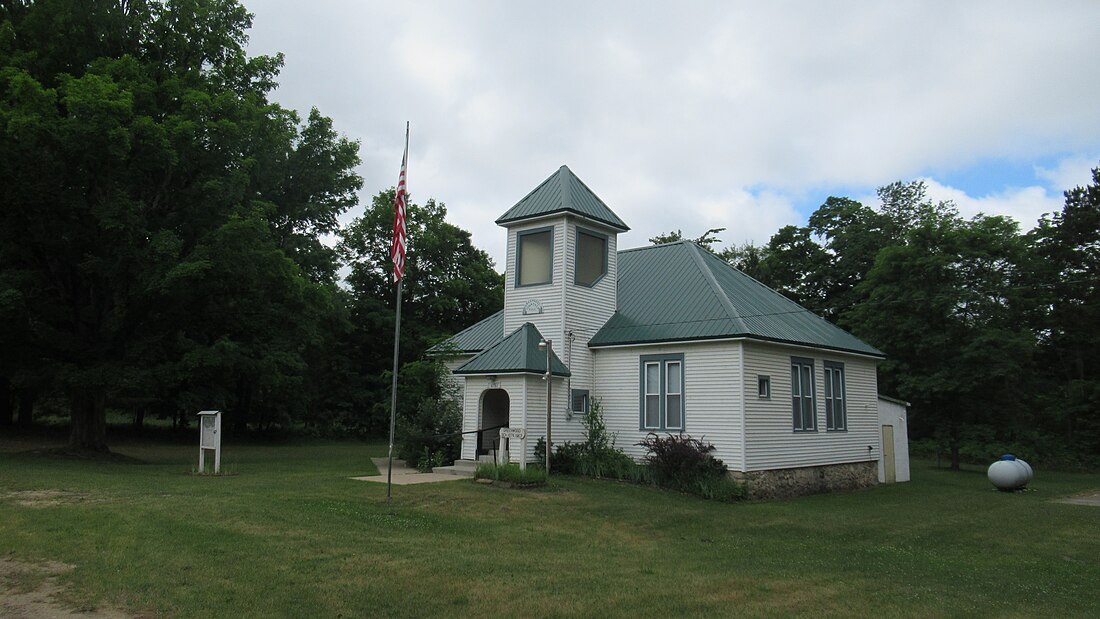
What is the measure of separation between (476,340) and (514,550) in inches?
538

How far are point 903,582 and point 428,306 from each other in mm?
37992

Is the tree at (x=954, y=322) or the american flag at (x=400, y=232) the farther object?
the tree at (x=954, y=322)

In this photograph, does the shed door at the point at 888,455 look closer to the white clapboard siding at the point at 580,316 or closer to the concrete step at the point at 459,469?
the white clapboard siding at the point at 580,316

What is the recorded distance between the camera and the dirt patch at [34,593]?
6.78 metres

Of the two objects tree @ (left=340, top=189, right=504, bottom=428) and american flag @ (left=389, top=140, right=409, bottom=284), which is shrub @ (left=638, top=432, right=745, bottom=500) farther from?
tree @ (left=340, top=189, right=504, bottom=428)

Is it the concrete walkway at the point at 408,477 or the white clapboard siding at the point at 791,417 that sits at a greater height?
the white clapboard siding at the point at 791,417

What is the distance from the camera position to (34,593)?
7.34 metres

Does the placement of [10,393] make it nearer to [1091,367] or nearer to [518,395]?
[518,395]

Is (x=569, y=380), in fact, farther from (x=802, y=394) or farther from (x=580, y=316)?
(x=802, y=394)

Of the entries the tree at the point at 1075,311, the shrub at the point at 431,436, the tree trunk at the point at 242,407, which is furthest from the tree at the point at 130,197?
the tree at the point at 1075,311

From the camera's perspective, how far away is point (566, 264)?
803 inches

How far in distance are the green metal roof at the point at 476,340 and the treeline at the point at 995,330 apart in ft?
59.2

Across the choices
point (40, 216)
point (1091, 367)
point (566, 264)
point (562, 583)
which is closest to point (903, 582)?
point (562, 583)

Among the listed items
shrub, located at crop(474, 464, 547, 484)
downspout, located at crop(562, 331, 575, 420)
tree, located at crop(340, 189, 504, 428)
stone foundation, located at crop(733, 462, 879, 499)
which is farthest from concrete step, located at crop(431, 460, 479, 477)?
tree, located at crop(340, 189, 504, 428)
